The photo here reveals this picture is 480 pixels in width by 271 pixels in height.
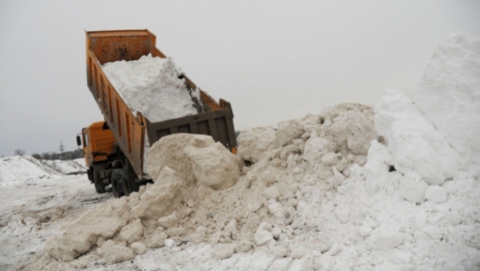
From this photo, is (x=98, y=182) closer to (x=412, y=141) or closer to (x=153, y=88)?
(x=153, y=88)

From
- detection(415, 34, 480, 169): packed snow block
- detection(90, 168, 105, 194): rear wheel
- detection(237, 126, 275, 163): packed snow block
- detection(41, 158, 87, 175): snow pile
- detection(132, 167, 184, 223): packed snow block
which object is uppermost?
detection(415, 34, 480, 169): packed snow block

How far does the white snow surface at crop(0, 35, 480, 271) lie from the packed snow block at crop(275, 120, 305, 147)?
0.05 ft

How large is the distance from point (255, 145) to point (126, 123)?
3.06 m

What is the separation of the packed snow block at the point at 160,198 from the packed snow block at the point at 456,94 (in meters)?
3.36

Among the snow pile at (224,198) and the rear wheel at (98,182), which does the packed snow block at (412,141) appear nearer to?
the snow pile at (224,198)

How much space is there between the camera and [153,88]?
7961 millimetres

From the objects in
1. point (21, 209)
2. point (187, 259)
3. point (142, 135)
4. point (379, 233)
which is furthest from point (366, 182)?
point (21, 209)

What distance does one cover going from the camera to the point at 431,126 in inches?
137

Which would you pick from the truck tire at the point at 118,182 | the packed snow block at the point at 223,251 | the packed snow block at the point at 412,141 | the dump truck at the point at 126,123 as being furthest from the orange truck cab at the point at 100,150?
the packed snow block at the point at 412,141

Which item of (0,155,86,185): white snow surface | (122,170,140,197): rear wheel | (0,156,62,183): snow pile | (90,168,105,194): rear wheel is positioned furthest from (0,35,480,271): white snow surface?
(0,156,62,183): snow pile

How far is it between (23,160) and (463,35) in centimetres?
3228

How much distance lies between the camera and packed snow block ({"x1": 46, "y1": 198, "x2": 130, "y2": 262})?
4.28 meters

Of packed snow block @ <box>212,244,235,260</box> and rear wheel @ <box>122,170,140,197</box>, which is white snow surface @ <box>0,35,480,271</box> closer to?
packed snow block @ <box>212,244,235,260</box>

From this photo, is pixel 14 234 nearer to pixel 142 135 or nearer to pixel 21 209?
pixel 142 135
